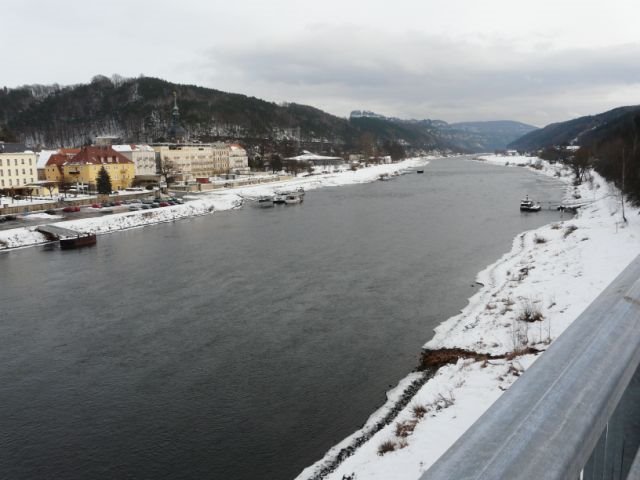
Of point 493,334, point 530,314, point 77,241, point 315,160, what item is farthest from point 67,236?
point 315,160

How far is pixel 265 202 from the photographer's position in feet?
131

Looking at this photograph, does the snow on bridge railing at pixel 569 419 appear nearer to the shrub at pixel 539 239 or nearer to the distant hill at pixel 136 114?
the shrub at pixel 539 239

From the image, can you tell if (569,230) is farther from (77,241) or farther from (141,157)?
(141,157)

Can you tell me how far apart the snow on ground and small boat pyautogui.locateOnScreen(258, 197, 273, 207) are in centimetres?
2232

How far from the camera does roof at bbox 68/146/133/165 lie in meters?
42.8

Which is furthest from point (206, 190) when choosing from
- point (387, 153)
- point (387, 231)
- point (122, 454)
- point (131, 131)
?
point (387, 153)

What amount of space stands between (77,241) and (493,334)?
19.1 m

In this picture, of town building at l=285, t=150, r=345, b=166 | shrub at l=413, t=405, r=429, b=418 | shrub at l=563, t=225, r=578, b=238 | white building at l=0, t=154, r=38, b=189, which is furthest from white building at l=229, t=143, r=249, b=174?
shrub at l=413, t=405, r=429, b=418

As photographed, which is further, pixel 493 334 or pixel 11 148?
pixel 11 148

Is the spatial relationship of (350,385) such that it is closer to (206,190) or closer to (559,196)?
(559,196)

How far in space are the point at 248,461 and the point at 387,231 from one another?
17596 millimetres

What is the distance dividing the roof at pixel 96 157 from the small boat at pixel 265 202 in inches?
557

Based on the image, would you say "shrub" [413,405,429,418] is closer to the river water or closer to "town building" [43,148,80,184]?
the river water

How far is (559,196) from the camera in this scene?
36.9m
